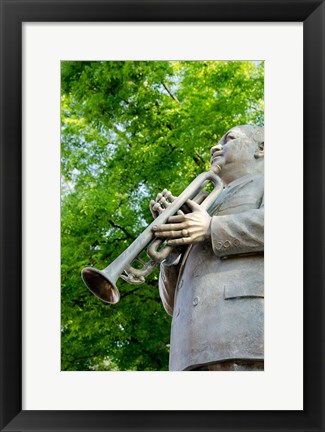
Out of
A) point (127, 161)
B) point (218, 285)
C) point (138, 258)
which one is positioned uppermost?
point (127, 161)

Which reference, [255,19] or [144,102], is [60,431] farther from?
[144,102]

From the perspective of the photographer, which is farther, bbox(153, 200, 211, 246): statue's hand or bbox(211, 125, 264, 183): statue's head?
bbox(211, 125, 264, 183): statue's head

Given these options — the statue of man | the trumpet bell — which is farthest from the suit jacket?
the trumpet bell

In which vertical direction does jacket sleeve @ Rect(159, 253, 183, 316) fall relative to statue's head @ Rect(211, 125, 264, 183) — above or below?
below

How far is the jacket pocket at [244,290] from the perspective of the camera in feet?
18.8

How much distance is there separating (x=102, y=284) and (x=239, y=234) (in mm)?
931

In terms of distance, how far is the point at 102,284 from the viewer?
5.64m

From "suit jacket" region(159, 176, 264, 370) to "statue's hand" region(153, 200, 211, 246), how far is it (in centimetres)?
6

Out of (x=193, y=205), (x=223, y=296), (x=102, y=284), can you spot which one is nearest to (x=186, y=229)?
(x=193, y=205)

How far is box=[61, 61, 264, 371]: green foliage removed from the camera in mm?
12078

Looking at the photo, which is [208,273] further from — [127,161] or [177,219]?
[127,161]

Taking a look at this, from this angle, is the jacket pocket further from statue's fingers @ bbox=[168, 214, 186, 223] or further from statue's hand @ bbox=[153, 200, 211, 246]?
statue's fingers @ bbox=[168, 214, 186, 223]
